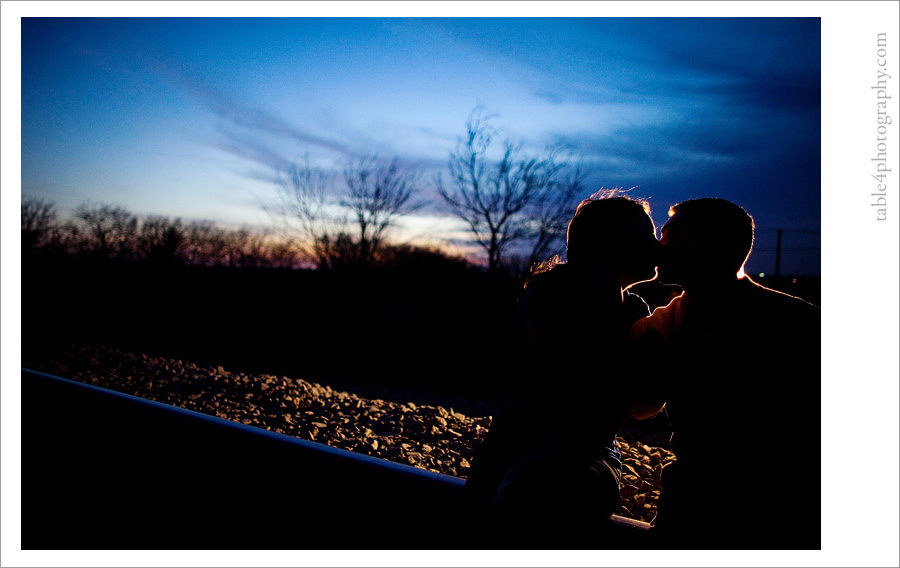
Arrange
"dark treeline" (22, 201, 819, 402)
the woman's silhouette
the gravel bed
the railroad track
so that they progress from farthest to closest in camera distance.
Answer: "dark treeline" (22, 201, 819, 402) < the gravel bed < the railroad track < the woman's silhouette

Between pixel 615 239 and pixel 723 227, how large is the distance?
0.41 meters

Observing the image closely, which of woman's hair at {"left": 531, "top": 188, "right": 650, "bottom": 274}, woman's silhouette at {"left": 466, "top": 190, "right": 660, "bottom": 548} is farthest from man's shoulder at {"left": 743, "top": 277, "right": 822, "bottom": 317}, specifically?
woman's hair at {"left": 531, "top": 188, "right": 650, "bottom": 274}

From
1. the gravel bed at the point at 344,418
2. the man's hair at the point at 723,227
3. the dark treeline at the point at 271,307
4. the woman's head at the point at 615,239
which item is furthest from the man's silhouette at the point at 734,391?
the dark treeline at the point at 271,307

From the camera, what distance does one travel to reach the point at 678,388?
180cm

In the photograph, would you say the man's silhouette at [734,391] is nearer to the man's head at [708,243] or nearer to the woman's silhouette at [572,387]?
the man's head at [708,243]

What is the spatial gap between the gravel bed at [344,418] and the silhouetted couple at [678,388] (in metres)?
1.91

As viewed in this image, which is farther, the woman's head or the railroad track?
the railroad track

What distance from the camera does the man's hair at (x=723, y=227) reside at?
1760 mm

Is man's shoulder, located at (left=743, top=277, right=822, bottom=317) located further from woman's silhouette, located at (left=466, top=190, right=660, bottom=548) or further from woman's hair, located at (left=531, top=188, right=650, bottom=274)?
woman's hair, located at (left=531, top=188, right=650, bottom=274)

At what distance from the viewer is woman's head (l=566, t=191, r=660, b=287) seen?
173 cm

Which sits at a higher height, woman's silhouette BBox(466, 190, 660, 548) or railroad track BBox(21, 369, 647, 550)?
woman's silhouette BBox(466, 190, 660, 548)

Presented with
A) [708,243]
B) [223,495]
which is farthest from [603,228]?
[223,495]

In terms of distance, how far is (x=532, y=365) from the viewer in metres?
1.78

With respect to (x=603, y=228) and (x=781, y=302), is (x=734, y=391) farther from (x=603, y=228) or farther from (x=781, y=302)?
(x=603, y=228)
